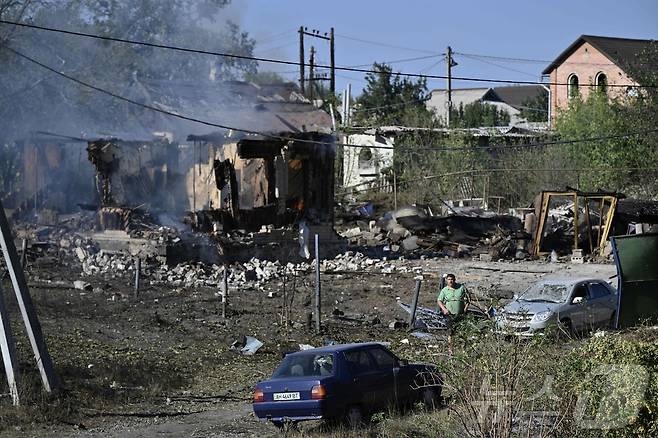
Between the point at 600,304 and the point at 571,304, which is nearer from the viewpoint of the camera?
the point at 571,304

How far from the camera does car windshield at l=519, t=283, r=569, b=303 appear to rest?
67.9 feet

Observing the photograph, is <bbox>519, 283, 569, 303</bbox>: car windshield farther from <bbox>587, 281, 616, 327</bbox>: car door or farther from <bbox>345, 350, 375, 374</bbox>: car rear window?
<bbox>345, 350, 375, 374</bbox>: car rear window

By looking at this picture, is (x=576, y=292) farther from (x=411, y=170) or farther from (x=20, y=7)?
(x=411, y=170)

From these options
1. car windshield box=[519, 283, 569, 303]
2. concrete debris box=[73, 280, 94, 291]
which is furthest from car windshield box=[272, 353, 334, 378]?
concrete debris box=[73, 280, 94, 291]

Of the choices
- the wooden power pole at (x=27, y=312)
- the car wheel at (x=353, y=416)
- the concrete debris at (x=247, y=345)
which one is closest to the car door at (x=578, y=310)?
the concrete debris at (x=247, y=345)

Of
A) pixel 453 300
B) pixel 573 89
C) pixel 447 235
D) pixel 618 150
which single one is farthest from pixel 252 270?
pixel 573 89

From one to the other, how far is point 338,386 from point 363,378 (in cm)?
61

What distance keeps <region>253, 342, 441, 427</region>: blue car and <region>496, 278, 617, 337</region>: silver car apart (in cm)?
612

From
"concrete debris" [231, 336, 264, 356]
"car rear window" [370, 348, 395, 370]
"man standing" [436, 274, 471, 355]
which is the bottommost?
"concrete debris" [231, 336, 264, 356]

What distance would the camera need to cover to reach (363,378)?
13.3 m

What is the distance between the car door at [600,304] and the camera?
67.9ft

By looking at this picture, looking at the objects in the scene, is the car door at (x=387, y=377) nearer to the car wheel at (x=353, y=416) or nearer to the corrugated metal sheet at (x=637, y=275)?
the car wheel at (x=353, y=416)

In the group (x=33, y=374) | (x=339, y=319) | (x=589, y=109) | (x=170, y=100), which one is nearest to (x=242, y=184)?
(x=170, y=100)

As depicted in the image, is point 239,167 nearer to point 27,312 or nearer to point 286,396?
point 27,312
